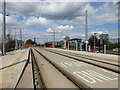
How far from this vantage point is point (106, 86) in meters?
5.57

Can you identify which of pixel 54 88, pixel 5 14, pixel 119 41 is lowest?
pixel 54 88

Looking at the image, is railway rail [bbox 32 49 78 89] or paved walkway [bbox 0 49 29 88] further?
paved walkway [bbox 0 49 29 88]

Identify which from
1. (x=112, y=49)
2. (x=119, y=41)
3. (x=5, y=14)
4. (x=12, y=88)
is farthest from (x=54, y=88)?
(x=112, y=49)

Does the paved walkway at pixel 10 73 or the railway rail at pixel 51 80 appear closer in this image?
the railway rail at pixel 51 80

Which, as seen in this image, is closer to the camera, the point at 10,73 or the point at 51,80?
the point at 51,80

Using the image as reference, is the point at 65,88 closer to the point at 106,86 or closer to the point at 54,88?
the point at 54,88

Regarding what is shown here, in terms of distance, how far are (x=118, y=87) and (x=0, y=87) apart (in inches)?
187

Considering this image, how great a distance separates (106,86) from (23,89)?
133 inches

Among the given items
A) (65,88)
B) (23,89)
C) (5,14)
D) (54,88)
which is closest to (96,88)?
(65,88)

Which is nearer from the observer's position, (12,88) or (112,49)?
(12,88)

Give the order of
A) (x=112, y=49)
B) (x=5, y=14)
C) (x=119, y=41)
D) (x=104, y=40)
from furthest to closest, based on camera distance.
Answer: (x=112, y=49) → (x=104, y=40) → (x=119, y=41) → (x=5, y=14)

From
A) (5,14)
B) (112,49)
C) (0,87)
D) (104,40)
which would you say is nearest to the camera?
(0,87)

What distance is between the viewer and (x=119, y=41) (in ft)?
77.5

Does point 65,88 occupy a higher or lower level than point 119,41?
lower
